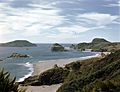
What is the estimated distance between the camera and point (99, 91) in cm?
2494

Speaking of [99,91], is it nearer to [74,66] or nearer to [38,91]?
[38,91]

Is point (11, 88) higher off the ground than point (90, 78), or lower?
higher

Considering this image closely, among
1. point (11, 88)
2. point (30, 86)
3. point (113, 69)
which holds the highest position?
point (11, 88)

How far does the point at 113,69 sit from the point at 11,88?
105 ft

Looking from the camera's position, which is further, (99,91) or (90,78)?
(90,78)

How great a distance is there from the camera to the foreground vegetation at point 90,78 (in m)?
27.0

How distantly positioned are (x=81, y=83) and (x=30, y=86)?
62.3ft

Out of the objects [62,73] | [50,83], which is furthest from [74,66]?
[50,83]

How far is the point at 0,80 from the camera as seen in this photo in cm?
1541

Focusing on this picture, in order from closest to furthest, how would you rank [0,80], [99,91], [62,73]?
[0,80] < [99,91] < [62,73]

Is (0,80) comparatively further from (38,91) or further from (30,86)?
(30,86)

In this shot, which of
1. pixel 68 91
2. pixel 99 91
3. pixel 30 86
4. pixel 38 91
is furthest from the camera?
pixel 30 86

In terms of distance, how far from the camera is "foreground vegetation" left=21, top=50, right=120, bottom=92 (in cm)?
2699

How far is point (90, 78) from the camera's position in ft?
147
